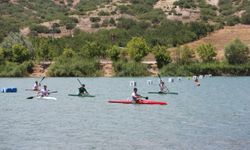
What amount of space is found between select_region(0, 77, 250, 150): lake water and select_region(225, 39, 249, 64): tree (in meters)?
71.7

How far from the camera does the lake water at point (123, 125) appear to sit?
3656cm

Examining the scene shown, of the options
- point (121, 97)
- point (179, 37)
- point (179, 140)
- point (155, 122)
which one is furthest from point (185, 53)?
point (179, 140)

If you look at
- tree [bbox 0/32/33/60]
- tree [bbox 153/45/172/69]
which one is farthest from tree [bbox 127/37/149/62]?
tree [bbox 0/32/33/60]

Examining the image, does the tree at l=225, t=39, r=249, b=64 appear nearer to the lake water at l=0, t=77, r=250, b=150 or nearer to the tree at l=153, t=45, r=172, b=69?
the tree at l=153, t=45, r=172, b=69

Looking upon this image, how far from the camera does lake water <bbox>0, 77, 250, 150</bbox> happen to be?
36562 millimetres

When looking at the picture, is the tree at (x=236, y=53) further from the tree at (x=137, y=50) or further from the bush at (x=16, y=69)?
the bush at (x=16, y=69)

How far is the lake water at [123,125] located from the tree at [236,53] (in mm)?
71665

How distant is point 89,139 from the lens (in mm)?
38156

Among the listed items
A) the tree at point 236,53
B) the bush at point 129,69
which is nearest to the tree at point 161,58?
the bush at point 129,69

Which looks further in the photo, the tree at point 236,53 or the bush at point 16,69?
the tree at point 236,53

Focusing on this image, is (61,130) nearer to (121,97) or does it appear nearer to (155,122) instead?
(155,122)

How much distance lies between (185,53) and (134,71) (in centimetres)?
1367

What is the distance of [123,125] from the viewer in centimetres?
4544

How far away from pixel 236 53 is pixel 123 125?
10083 centimetres
